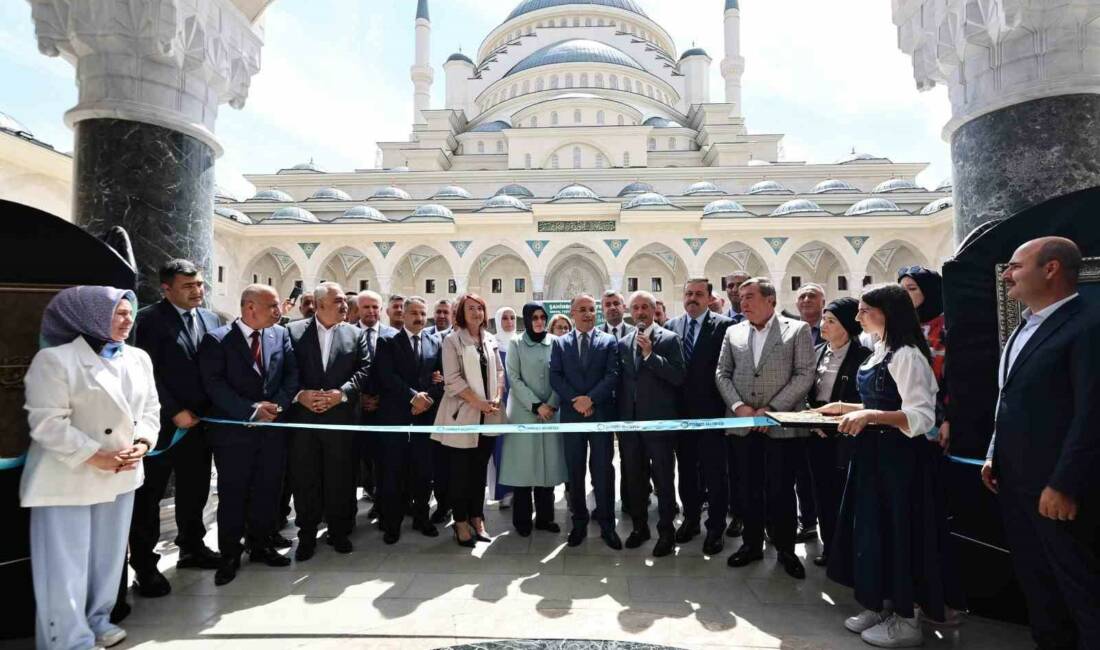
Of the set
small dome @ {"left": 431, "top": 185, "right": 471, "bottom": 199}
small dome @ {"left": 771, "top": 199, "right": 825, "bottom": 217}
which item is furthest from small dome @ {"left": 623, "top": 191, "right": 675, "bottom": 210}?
small dome @ {"left": 431, "top": 185, "right": 471, "bottom": 199}

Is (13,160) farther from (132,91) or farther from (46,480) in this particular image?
(46,480)

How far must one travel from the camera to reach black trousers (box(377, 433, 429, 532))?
3285 millimetres

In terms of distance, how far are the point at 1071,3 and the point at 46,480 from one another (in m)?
5.17

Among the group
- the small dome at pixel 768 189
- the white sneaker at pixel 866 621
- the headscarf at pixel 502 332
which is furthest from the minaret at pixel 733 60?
the white sneaker at pixel 866 621

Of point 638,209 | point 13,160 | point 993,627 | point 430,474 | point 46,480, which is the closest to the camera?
point 46,480

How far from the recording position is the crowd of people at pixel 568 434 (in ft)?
5.91

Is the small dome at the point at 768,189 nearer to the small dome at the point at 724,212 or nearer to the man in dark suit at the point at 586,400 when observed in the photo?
the small dome at the point at 724,212

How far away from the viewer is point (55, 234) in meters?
2.24

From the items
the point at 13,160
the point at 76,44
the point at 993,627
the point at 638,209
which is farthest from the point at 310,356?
the point at 638,209

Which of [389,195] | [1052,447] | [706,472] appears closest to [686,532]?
[706,472]

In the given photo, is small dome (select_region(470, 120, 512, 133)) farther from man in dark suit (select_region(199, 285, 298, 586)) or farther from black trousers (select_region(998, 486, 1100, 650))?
black trousers (select_region(998, 486, 1100, 650))

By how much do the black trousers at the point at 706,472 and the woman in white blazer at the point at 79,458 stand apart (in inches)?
100

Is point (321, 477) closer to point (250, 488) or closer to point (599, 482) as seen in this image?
point (250, 488)

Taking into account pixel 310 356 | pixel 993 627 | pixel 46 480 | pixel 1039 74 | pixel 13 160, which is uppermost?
pixel 13 160
